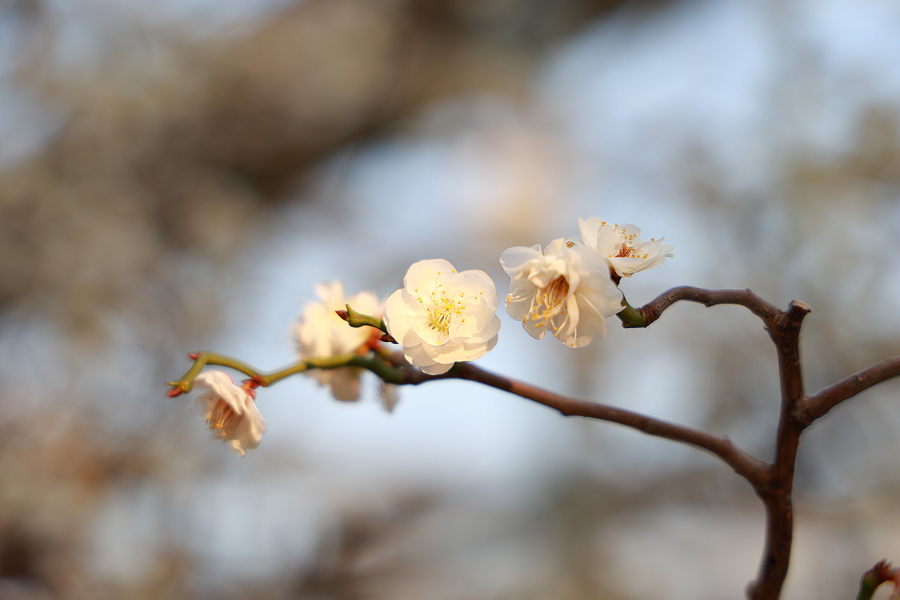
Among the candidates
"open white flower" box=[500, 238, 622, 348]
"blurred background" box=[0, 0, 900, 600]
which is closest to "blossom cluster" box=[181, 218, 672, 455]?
"open white flower" box=[500, 238, 622, 348]

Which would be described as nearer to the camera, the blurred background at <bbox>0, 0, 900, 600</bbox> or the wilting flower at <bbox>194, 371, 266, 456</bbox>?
the wilting flower at <bbox>194, 371, 266, 456</bbox>

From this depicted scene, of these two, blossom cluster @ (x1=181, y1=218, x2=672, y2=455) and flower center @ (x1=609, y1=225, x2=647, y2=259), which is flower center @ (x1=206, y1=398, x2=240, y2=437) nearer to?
blossom cluster @ (x1=181, y1=218, x2=672, y2=455)

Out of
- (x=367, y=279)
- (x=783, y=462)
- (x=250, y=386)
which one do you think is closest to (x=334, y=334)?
(x=250, y=386)

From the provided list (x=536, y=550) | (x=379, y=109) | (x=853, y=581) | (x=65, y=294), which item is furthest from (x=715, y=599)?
(x=65, y=294)

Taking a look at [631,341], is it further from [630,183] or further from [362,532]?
[362,532]

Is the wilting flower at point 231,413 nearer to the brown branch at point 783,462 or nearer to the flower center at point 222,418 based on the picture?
the flower center at point 222,418

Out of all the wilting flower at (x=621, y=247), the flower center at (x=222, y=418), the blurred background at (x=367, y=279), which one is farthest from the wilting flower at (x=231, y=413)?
the blurred background at (x=367, y=279)
